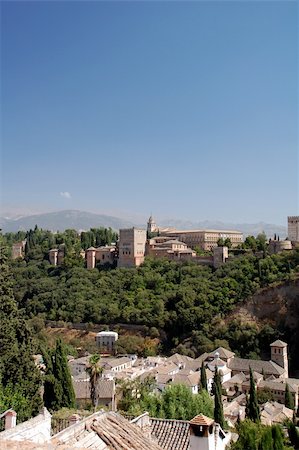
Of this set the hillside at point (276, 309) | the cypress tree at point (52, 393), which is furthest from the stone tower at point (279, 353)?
the cypress tree at point (52, 393)

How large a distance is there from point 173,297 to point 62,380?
Result: 977 inches

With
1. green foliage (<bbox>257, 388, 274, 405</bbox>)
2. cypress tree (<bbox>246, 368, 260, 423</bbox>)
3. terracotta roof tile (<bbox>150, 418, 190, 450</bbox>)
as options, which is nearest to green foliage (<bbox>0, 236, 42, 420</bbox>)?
terracotta roof tile (<bbox>150, 418, 190, 450</bbox>)

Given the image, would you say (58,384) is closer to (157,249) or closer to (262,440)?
(262,440)

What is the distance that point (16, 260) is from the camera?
59594 mm

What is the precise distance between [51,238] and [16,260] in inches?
248

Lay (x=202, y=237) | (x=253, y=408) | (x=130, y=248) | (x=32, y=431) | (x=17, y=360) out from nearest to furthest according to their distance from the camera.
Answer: (x=32, y=431)
(x=17, y=360)
(x=253, y=408)
(x=130, y=248)
(x=202, y=237)

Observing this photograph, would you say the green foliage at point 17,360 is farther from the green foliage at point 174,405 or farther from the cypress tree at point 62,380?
the green foliage at point 174,405

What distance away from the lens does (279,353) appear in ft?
109

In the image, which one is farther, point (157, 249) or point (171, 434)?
point (157, 249)

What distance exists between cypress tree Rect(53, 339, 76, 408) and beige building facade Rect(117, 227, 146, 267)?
33.7 metres

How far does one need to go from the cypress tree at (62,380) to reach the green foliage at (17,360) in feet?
11.0

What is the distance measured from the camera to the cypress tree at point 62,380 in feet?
57.9

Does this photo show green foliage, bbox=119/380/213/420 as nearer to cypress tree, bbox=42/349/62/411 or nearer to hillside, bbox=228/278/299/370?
cypress tree, bbox=42/349/62/411

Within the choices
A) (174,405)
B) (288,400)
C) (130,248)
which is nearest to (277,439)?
(174,405)
